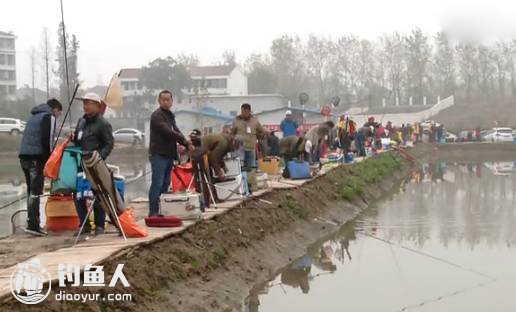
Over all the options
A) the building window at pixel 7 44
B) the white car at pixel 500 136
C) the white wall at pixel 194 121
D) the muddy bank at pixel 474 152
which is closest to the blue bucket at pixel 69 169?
the muddy bank at pixel 474 152

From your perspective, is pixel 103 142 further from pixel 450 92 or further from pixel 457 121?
pixel 450 92

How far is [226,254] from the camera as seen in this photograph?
8.57m

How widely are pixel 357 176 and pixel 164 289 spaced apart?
12.4 metres

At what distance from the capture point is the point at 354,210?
15156mm

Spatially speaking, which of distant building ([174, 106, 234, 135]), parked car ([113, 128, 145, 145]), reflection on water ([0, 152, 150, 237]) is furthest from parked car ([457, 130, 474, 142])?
reflection on water ([0, 152, 150, 237])

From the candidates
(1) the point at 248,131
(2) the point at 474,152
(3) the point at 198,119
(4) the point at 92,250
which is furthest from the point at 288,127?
(3) the point at 198,119

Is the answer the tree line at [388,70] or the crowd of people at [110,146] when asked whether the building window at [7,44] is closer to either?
the tree line at [388,70]

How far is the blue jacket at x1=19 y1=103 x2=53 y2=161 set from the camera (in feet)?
28.5

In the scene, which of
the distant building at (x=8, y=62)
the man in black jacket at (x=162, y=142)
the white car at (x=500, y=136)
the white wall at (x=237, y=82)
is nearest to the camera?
the man in black jacket at (x=162, y=142)

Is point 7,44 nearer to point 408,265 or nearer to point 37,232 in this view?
point 37,232

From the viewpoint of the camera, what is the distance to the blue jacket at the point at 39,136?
28.5ft

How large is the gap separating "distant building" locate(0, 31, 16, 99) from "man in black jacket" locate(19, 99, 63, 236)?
76.7 m

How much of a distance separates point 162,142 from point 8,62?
267 ft

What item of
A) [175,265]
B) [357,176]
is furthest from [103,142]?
[357,176]
